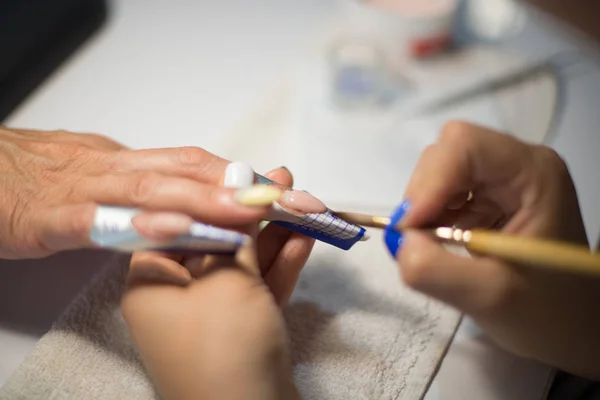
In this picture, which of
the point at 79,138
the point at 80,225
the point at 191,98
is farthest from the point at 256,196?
the point at 191,98

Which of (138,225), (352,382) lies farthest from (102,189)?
(352,382)

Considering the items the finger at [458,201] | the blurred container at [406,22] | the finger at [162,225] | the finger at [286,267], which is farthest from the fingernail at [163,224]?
the blurred container at [406,22]

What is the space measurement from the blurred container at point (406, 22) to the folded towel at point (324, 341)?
333 millimetres

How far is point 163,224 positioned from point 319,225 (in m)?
0.13

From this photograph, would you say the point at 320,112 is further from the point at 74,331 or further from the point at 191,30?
the point at 74,331

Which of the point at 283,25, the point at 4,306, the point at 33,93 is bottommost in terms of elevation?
the point at 4,306

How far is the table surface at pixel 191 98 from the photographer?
0.48m

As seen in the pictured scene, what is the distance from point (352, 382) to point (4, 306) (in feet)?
1.09

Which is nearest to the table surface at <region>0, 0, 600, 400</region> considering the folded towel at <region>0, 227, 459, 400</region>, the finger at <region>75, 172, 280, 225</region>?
the folded towel at <region>0, 227, 459, 400</region>

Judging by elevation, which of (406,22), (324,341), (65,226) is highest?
(406,22)

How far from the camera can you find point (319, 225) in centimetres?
44

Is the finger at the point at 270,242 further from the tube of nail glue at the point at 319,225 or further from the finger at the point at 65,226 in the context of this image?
the finger at the point at 65,226

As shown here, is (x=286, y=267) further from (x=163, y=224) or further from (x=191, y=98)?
(x=191, y=98)

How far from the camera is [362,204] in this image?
0.60m
